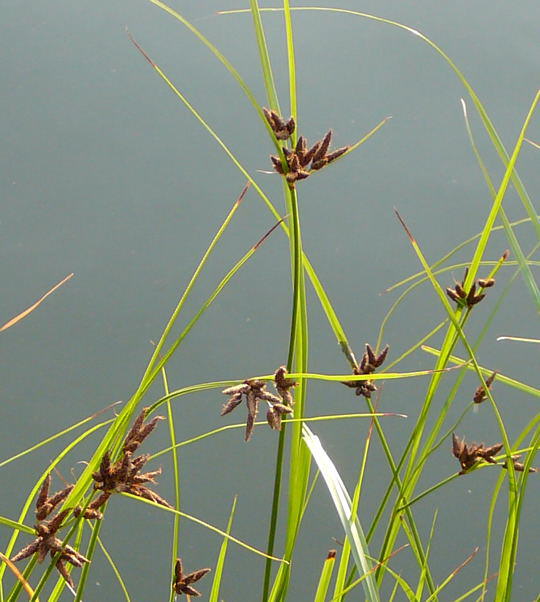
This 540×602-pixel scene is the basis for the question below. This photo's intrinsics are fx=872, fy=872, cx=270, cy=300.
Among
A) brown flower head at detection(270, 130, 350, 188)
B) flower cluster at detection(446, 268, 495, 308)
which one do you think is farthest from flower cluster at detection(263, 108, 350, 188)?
flower cluster at detection(446, 268, 495, 308)

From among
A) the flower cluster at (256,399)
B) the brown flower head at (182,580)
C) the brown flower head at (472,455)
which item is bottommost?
the brown flower head at (182,580)

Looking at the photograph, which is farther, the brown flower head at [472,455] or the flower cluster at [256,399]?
the brown flower head at [472,455]

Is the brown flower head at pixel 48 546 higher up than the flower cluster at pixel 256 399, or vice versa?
the flower cluster at pixel 256 399

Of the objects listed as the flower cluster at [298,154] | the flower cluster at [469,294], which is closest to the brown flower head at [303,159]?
the flower cluster at [298,154]

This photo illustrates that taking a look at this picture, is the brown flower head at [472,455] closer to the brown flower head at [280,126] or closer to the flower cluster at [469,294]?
the flower cluster at [469,294]

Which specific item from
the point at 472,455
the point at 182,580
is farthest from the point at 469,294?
the point at 182,580

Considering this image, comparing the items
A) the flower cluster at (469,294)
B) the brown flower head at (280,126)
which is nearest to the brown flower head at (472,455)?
the flower cluster at (469,294)

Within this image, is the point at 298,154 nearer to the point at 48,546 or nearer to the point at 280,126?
the point at 280,126

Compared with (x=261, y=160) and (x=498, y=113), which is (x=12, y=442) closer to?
(x=261, y=160)

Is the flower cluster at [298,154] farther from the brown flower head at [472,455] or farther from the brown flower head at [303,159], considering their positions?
the brown flower head at [472,455]

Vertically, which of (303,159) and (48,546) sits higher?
(303,159)

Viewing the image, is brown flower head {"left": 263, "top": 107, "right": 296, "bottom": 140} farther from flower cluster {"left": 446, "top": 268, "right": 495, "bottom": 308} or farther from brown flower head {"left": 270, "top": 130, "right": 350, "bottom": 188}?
flower cluster {"left": 446, "top": 268, "right": 495, "bottom": 308}
